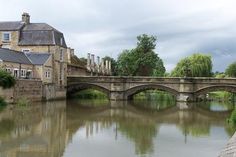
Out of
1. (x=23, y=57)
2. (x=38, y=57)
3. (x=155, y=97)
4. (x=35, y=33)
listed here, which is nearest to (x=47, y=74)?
(x=38, y=57)

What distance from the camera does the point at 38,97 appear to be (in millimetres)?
49312

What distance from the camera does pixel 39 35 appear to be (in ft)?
178

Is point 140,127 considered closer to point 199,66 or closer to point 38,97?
point 38,97

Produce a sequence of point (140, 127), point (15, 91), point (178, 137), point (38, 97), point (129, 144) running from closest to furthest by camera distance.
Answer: point (129, 144) < point (178, 137) < point (140, 127) < point (15, 91) < point (38, 97)

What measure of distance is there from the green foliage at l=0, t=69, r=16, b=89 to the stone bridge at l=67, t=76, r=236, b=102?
18.8m

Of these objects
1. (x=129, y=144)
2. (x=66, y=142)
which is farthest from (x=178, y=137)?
(x=66, y=142)

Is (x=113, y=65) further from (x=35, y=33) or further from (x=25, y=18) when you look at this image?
(x=35, y=33)

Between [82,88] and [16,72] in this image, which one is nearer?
[16,72]

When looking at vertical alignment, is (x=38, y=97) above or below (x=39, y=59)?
below

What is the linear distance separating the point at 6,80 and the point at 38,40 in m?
14.8

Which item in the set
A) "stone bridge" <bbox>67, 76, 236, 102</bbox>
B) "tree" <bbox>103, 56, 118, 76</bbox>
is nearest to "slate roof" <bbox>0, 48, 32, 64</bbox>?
"stone bridge" <bbox>67, 76, 236, 102</bbox>

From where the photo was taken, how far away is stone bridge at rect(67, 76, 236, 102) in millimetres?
53784

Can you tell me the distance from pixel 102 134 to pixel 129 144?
4059 mm

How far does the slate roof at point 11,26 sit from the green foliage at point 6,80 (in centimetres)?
1536
